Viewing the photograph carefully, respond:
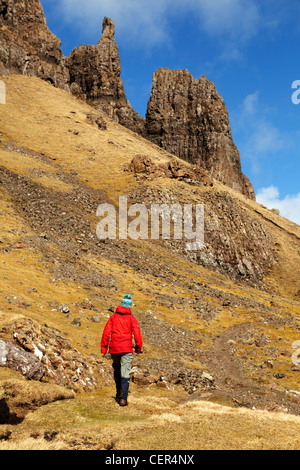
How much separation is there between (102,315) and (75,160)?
65383 millimetres

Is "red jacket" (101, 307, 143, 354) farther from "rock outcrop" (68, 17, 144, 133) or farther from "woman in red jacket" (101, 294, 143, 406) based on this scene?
"rock outcrop" (68, 17, 144, 133)

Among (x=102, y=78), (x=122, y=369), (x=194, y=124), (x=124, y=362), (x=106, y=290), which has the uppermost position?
(x=102, y=78)

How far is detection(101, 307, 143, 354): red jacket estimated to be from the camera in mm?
12367

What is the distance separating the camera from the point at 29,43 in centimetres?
14450

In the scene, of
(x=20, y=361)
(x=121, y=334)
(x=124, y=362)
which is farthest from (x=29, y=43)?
(x=124, y=362)

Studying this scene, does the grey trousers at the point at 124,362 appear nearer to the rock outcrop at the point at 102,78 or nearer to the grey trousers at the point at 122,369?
the grey trousers at the point at 122,369

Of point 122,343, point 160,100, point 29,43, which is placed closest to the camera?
point 122,343

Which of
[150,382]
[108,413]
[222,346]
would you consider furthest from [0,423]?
[222,346]

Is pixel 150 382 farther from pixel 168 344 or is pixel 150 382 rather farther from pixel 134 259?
pixel 134 259

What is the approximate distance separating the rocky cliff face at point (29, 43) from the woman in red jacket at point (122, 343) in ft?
478

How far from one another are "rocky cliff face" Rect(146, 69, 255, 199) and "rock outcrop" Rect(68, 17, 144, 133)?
61.9 ft

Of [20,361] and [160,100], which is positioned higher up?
[160,100]

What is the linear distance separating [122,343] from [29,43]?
16755 centimetres

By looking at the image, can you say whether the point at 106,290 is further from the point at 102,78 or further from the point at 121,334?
the point at 102,78
